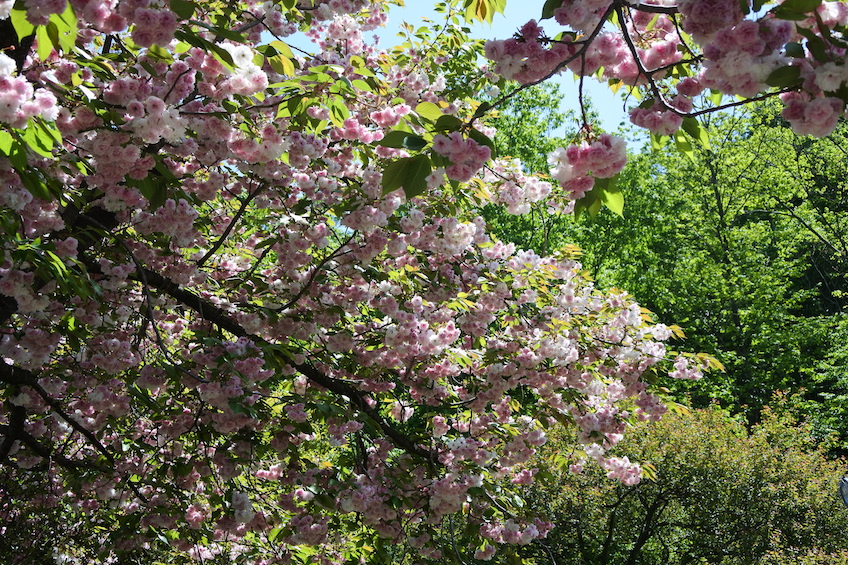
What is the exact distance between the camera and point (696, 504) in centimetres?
873

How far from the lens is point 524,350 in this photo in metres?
5.27

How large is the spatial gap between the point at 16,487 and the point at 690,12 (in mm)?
5927

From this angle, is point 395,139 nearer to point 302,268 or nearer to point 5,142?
point 5,142

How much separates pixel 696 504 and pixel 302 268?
6.11 m

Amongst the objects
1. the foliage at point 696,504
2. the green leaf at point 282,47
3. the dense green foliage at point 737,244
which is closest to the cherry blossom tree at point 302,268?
the green leaf at point 282,47

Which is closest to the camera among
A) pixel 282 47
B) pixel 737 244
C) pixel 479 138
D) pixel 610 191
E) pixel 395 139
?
pixel 395 139

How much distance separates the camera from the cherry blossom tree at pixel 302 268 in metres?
2.25

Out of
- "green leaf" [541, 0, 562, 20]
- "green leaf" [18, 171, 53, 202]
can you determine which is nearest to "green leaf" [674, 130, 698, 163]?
"green leaf" [541, 0, 562, 20]

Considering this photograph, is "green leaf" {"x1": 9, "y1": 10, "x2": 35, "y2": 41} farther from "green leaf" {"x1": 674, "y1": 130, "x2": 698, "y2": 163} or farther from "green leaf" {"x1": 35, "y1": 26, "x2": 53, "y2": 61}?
"green leaf" {"x1": 674, "y1": 130, "x2": 698, "y2": 163}

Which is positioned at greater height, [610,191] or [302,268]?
[302,268]

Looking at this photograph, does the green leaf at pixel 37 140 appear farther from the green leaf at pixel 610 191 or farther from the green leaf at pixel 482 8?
the green leaf at pixel 610 191

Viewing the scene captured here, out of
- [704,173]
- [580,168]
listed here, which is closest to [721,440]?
[580,168]

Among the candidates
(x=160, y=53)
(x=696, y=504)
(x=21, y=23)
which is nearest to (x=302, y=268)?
(x=160, y=53)

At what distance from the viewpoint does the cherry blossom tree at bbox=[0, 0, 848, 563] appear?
2246 mm
